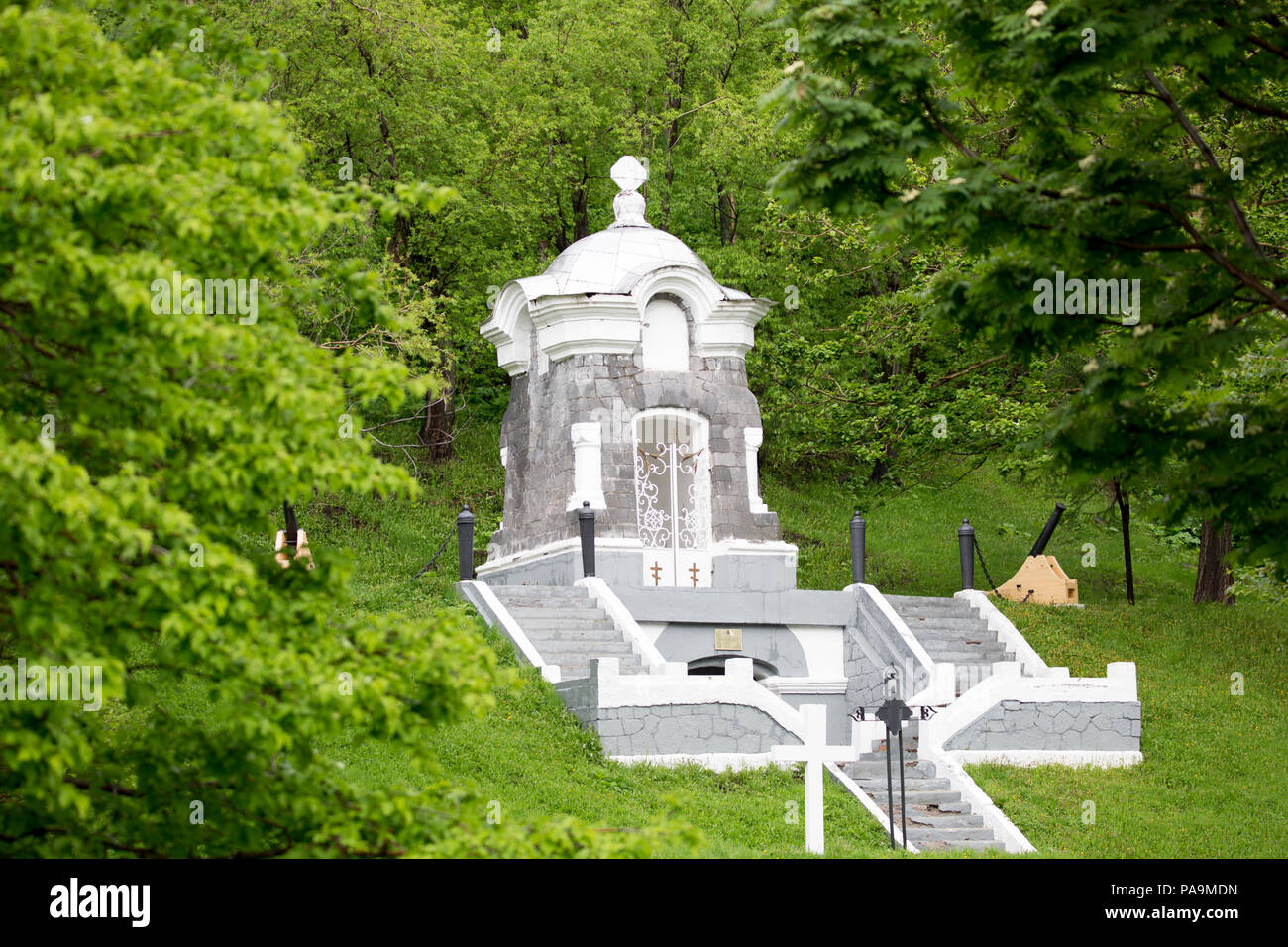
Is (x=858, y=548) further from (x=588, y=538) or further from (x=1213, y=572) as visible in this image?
(x=1213, y=572)

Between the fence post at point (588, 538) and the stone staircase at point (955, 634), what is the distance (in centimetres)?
408

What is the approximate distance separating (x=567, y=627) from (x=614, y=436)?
332cm

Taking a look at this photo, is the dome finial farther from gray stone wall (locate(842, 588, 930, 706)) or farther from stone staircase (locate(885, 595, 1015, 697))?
stone staircase (locate(885, 595, 1015, 697))

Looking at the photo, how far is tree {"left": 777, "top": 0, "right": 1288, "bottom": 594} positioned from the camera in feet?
30.4

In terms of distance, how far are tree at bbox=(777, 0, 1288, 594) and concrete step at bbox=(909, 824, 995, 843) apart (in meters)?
5.83

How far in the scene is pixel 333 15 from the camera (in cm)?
2798

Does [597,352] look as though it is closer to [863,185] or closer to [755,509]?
[755,509]

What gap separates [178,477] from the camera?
23.2ft

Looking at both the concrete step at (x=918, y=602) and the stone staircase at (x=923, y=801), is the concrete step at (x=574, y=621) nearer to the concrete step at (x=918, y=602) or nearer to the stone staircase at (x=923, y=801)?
the stone staircase at (x=923, y=801)

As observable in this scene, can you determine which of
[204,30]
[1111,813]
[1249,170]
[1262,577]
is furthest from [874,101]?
[1262,577]

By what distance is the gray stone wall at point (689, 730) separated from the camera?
16.0 m

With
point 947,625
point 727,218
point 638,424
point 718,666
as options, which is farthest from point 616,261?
point 727,218

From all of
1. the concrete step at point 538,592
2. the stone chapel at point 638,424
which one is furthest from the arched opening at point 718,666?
the concrete step at point 538,592

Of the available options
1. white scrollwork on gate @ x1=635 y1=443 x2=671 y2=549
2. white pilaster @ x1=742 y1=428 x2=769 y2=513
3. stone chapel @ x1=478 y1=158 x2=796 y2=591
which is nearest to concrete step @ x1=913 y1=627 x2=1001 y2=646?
stone chapel @ x1=478 y1=158 x2=796 y2=591
